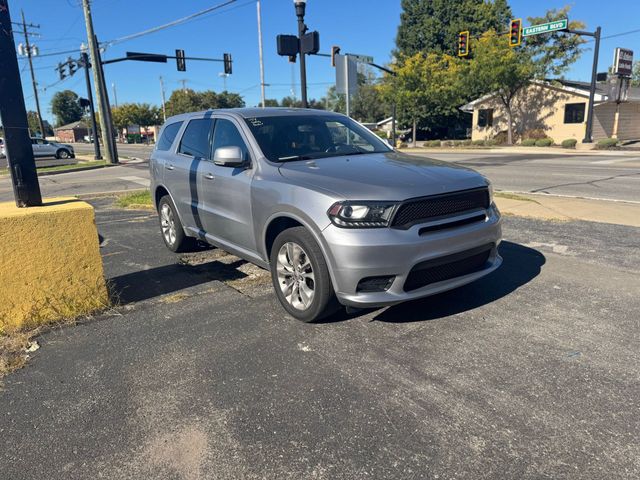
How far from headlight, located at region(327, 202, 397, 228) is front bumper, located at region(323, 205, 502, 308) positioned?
48 millimetres

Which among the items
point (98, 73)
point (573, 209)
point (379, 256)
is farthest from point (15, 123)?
point (98, 73)

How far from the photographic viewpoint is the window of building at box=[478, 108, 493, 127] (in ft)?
131

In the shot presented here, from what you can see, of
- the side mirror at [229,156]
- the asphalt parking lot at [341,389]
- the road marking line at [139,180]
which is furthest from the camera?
the road marking line at [139,180]

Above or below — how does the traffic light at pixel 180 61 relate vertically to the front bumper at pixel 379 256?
above

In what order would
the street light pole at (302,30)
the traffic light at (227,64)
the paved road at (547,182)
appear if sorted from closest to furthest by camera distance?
1. the street light pole at (302,30)
2. the paved road at (547,182)
3. the traffic light at (227,64)

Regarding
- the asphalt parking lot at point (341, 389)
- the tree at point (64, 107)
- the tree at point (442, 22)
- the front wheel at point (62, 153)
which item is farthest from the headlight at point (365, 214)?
the tree at point (64, 107)

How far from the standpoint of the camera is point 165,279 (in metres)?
5.35

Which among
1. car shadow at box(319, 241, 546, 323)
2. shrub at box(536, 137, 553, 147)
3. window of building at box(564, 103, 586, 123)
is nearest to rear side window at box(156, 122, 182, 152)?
car shadow at box(319, 241, 546, 323)

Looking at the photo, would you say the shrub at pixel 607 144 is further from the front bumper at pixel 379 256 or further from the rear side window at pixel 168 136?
the front bumper at pixel 379 256

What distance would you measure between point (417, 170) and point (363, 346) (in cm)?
152

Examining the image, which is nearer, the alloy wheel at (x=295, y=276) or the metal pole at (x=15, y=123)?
the alloy wheel at (x=295, y=276)

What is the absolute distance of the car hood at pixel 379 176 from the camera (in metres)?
3.54

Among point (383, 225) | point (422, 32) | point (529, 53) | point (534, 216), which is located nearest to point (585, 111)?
point (529, 53)

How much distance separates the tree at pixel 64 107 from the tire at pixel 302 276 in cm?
14990
